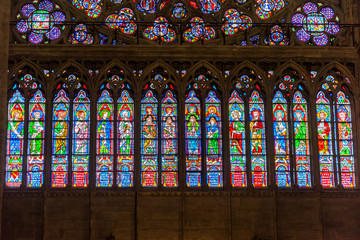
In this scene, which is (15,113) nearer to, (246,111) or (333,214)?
(246,111)

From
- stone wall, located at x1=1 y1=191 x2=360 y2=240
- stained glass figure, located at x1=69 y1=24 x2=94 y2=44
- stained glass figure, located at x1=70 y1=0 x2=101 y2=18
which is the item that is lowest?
stone wall, located at x1=1 y1=191 x2=360 y2=240

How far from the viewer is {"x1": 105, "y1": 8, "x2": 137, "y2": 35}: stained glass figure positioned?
18.8 meters

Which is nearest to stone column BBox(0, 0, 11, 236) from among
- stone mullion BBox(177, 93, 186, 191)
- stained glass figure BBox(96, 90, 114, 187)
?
stained glass figure BBox(96, 90, 114, 187)

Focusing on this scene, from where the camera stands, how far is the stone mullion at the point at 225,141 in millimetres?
17625

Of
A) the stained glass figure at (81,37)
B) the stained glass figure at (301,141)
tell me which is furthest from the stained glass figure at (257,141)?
the stained glass figure at (81,37)

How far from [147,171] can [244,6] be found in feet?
20.5

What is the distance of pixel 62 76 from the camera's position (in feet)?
59.5

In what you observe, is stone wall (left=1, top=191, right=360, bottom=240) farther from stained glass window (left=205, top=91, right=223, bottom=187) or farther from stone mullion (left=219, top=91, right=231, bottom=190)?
stained glass window (left=205, top=91, right=223, bottom=187)

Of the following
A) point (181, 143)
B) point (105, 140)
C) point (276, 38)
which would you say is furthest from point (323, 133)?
point (105, 140)

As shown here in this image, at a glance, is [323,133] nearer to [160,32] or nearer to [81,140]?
[160,32]

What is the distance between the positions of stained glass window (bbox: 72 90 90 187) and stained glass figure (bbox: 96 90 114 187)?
33cm

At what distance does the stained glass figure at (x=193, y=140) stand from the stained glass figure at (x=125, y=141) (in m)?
1.67

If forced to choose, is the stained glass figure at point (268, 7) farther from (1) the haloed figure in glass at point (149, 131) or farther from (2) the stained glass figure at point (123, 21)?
(1) the haloed figure in glass at point (149, 131)

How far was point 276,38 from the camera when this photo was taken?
18.9m
